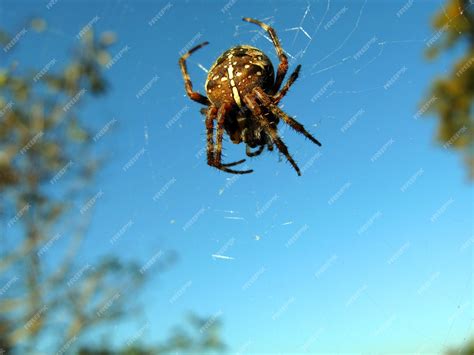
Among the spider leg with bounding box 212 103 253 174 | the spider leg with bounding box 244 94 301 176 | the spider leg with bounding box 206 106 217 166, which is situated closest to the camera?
the spider leg with bounding box 244 94 301 176

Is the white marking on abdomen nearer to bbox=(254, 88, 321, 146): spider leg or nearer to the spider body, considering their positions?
the spider body

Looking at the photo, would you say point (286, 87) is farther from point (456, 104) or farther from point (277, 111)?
point (456, 104)

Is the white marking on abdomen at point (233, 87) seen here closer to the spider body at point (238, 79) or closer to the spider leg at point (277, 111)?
the spider body at point (238, 79)

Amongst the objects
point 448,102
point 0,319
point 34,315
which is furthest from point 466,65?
point 0,319

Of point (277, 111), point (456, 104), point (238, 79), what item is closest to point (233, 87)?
point (238, 79)

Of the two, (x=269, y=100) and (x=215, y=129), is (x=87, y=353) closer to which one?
(x=215, y=129)

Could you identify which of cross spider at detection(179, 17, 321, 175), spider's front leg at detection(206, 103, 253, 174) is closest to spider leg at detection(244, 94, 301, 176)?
cross spider at detection(179, 17, 321, 175)

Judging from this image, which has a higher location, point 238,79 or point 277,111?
point 238,79
